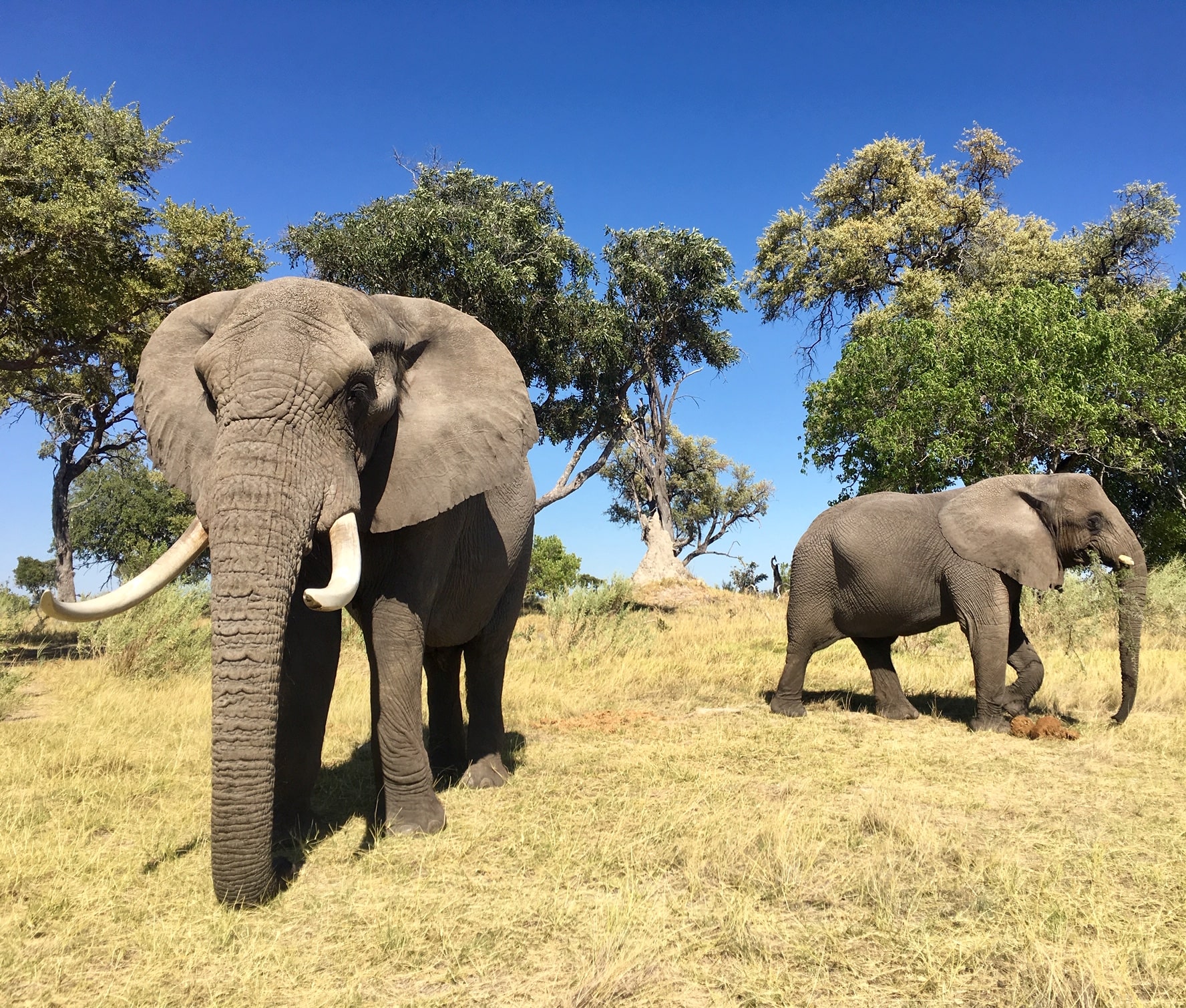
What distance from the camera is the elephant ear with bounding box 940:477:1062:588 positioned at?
7.97 m

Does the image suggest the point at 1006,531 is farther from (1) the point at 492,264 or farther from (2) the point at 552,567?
(2) the point at 552,567

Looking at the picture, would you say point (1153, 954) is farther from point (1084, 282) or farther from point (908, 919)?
point (1084, 282)

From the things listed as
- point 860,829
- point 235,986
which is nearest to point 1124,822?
point 860,829

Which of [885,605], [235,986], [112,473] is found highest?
[112,473]

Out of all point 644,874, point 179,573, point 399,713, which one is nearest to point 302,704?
point 399,713

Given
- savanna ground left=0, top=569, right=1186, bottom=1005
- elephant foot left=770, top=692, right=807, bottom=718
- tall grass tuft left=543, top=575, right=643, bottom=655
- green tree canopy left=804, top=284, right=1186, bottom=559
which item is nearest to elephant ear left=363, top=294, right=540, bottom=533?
savanna ground left=0, top=569, right=1186, bottom=1005

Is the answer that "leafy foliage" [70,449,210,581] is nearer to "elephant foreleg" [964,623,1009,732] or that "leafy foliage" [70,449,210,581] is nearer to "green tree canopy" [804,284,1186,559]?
"green tree canopy" [804,284,1186,559]

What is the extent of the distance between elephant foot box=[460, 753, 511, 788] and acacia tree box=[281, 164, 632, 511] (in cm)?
1478

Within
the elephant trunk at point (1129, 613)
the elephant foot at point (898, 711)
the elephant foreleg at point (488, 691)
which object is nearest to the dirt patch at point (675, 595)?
the elephant foot at point (898, 711)

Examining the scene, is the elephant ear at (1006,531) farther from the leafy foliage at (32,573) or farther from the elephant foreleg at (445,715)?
the leafy foliage at (32,573)

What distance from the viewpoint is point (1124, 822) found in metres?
4.96

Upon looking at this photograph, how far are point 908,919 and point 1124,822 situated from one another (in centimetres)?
234

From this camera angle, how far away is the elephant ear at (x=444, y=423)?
14.7 feet

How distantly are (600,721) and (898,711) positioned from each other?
3.15 m
